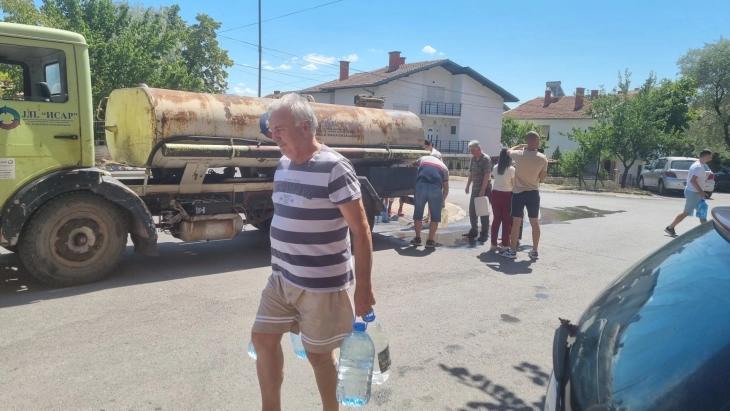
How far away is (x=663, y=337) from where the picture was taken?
1717 millimetres

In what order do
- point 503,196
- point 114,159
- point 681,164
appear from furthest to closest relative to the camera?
point 681,164, point 503,196, point 114,159

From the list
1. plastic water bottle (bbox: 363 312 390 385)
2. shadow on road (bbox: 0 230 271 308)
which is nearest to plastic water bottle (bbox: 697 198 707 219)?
shadow on road (bbox: 0 230 271 308)

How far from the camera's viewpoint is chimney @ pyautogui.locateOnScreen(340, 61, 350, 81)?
45575 millimetres

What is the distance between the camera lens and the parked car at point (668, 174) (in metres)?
22.3

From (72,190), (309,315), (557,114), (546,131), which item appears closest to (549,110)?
(557,114)

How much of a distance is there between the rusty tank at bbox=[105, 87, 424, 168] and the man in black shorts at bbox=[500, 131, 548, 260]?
8.00 feet

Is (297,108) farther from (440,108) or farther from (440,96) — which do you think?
(440,96)

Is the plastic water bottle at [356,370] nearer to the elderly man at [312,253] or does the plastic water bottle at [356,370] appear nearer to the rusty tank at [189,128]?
the elderly man at [312,253]

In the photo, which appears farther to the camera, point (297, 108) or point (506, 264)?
point (506, 264)

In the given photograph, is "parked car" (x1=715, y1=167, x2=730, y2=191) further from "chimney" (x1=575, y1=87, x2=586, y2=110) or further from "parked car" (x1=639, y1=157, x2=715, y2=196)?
"chimney" (x1=575, y1=87, x2=586, y2=110)

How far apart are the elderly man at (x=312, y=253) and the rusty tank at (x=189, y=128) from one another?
3.98m

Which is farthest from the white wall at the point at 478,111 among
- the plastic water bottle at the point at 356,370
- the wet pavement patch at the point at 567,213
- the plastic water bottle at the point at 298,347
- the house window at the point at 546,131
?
the plastic water bottle at the point at 356,370

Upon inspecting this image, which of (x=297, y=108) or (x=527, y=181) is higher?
(x=297, y=108)

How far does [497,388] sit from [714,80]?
123ft
